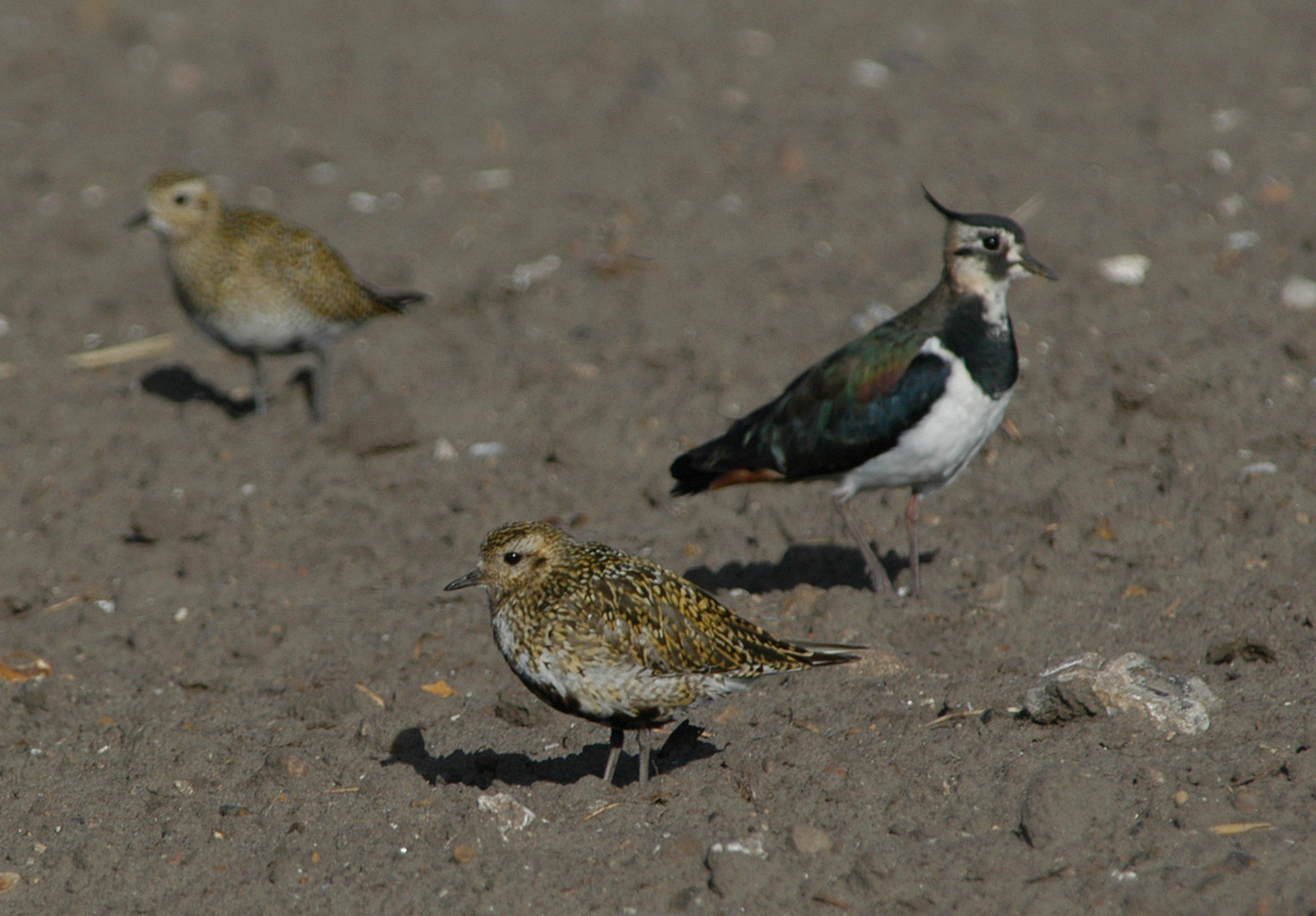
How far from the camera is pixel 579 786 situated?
5984 mm

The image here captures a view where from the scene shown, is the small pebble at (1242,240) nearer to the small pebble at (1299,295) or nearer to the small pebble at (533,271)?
the small pebble at (1299,295)

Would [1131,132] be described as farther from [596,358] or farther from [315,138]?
[315,138]

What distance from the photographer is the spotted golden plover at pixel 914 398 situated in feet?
23.9

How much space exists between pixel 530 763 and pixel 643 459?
2.96m

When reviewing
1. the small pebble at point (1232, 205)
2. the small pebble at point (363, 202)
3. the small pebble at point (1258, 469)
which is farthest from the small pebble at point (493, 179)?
the small pebble at point (1258, 469)

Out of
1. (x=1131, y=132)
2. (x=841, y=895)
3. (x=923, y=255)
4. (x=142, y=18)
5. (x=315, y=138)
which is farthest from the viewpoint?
(x=142, y=18)

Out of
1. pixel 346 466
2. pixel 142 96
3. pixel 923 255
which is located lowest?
pixel 142 96

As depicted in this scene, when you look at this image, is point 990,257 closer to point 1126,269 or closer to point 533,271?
point 1126,269

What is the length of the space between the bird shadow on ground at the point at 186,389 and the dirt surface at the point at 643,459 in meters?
0.06

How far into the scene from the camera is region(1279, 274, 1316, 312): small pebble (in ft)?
32.4

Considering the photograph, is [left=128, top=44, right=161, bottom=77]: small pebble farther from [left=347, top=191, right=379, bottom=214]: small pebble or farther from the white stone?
the white stone

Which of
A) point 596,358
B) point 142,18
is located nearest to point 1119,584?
point 596,358

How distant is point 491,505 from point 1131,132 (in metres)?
7.24

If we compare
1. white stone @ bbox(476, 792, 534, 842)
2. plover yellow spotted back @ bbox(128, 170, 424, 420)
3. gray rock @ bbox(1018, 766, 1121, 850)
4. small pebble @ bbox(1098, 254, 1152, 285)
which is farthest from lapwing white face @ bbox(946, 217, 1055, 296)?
plover yellow spotted back @ bbox(128, 170, 424, 420)
